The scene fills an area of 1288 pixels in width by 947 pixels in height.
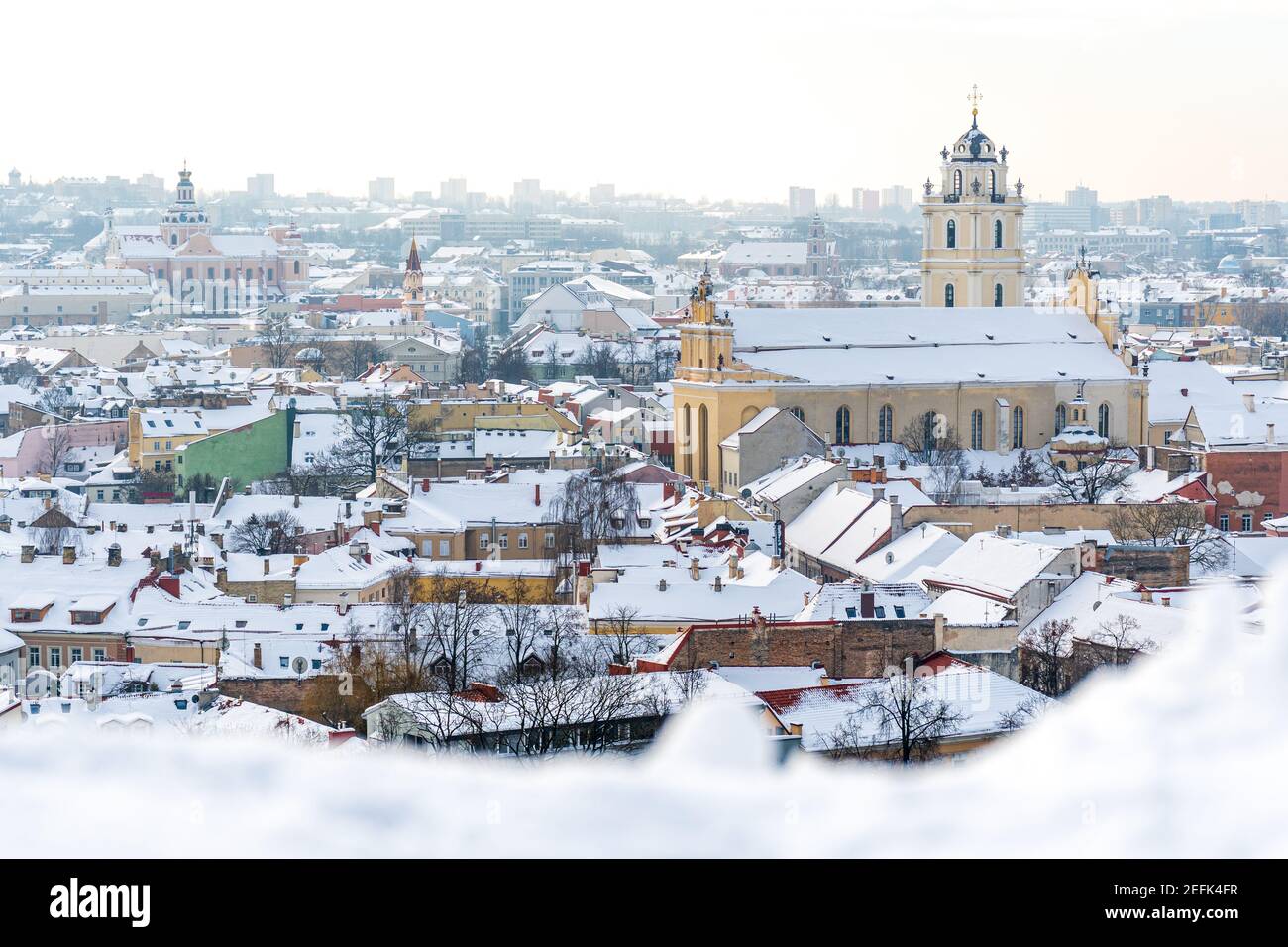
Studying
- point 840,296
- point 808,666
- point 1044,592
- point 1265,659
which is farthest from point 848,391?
point 840,296

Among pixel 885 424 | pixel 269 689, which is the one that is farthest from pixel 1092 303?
pixel 269 689

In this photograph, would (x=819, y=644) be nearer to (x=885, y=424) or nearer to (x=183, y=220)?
(x=885, y=424)

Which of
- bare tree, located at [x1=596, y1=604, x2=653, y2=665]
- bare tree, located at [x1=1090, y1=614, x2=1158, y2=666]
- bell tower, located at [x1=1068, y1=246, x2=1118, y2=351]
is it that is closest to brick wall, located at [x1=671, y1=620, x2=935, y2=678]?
Answer: bare tree, located at [x1=596, y1=604, x2=653, y2=665]

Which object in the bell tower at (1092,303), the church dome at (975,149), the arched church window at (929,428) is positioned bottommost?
the arched church window at (929,428)

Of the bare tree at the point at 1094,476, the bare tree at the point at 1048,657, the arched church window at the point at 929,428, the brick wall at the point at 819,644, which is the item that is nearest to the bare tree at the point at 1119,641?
the bare tree at the point at 1048,657

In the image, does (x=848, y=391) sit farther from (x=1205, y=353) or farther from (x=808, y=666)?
(x=1205, y=353)

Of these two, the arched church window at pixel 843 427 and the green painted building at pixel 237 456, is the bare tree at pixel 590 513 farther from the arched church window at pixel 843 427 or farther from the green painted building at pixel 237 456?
the green painted building at pixel 237 456
